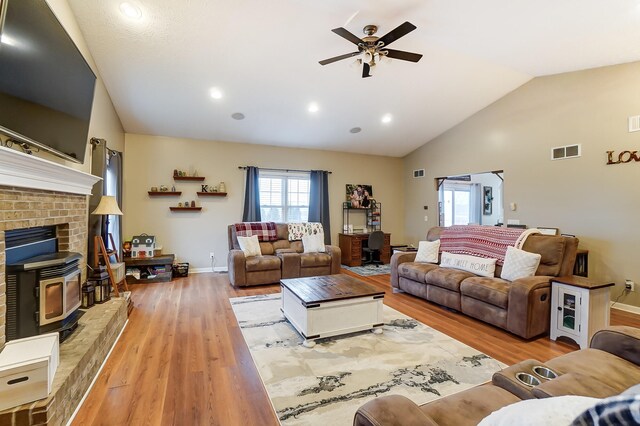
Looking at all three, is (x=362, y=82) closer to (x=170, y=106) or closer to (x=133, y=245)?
(x=170, y=106)

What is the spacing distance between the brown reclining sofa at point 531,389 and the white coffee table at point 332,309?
163cm

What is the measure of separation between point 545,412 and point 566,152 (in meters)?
5.04

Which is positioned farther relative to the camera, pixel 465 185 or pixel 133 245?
pixel 465 185

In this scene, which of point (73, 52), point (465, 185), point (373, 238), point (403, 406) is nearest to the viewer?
point (403, 406)

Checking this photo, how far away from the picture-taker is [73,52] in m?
2.48

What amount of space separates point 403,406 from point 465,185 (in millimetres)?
9121

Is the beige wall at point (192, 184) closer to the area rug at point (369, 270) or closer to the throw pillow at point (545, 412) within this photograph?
the area rug at point (369, 270)

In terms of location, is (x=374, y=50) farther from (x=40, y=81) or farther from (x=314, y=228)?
(x=314, y=228)

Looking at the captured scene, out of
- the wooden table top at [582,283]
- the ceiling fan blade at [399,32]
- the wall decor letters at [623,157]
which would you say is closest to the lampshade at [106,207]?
the ceiling fan blade at [399,32]

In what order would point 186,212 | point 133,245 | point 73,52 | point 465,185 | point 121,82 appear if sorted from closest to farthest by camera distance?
point 73,52, point 121,82, point 133,245, point 186,212, point 465,185

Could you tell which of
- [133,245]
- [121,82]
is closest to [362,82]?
[121,82]

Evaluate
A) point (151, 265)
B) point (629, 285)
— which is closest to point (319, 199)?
point (151, 265)

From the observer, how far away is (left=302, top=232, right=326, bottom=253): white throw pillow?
5.57 meters

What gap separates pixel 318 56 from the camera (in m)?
3.83
